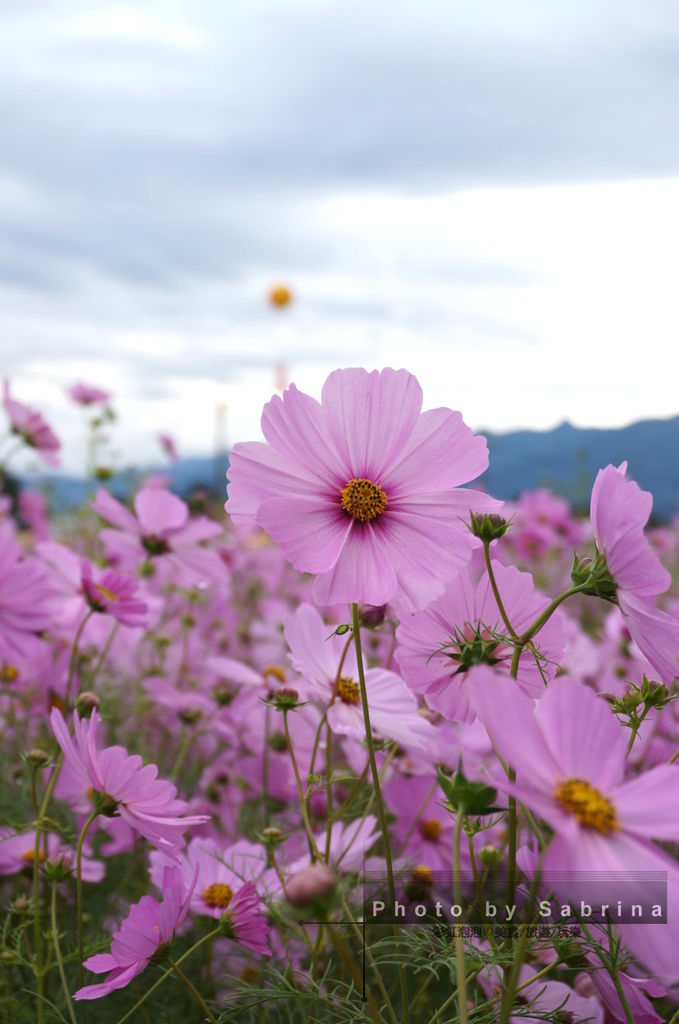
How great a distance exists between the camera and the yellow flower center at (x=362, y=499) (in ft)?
1.56

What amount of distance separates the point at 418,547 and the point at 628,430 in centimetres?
335

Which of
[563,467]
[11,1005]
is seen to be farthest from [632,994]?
[563,467]

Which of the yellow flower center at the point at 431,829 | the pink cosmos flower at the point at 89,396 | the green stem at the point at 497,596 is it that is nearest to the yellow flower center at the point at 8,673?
the yellow flower center at the point at 431,829

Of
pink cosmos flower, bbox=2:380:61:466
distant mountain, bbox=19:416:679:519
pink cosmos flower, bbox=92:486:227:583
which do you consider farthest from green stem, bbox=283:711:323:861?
distant mountain, bbox=19:416:679:519

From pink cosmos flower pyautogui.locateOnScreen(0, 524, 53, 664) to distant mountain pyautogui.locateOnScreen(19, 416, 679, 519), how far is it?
1567mm

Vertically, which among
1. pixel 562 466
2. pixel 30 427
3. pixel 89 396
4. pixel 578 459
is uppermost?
pixel 562 466

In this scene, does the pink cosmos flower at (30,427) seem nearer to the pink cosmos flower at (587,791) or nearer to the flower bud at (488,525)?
the flower bud at (488,525)

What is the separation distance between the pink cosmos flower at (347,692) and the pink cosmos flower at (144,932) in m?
0.13

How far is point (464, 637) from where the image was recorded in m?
0.45

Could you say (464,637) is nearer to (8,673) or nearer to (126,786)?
(126,786)

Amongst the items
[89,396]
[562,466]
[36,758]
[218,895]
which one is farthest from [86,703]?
[562,466]

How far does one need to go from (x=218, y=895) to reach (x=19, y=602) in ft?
1.09

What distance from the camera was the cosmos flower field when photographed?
319 millimetres

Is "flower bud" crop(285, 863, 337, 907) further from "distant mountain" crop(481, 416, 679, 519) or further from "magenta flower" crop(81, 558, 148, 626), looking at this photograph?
"distant mountain" crop(481, 416, 679, 519)
